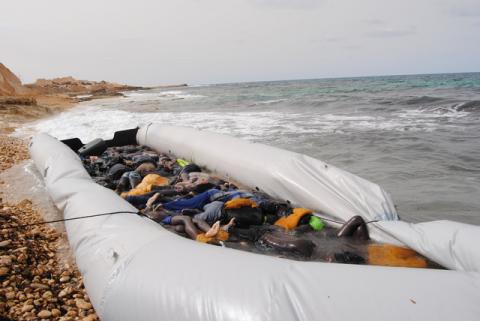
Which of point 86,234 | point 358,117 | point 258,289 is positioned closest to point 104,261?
point 86,234

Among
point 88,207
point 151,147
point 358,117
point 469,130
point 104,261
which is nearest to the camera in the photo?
point 104,261

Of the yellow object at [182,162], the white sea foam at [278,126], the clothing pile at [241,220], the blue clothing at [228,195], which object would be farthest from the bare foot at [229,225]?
the white sea foam at [278,126]

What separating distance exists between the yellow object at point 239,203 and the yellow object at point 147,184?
1.24 metres

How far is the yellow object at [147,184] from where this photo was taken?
420 cm

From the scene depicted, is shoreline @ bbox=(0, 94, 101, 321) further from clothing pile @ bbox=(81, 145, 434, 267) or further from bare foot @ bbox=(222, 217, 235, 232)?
bare foot @ bbox=(222, 217, 235, 232)

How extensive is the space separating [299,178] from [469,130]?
756 cm

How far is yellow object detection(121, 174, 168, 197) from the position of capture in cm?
420

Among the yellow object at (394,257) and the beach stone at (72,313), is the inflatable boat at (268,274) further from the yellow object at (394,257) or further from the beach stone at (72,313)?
the beach stone at (72,313)

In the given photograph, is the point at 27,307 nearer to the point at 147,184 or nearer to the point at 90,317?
the point at 90,317

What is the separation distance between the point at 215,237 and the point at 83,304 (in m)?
1.14

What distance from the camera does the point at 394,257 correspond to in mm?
2654

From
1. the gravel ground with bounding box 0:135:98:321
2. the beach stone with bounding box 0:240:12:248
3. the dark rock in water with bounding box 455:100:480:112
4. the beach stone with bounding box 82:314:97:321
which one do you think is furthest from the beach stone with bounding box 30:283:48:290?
the dark rock in water with bounding box 455:100:480:112

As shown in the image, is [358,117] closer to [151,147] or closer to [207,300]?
[151,147]

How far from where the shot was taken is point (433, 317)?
1.40m
